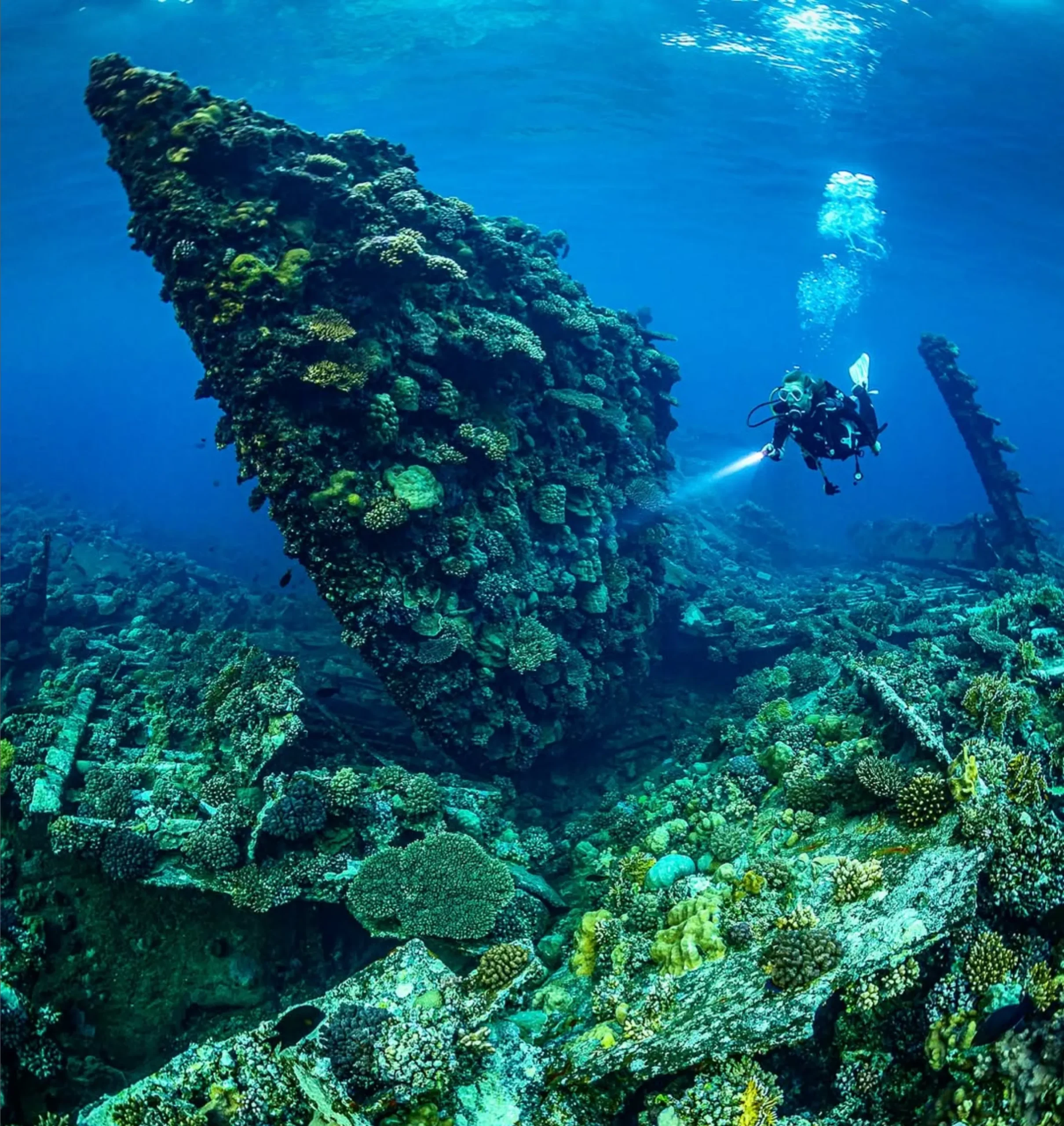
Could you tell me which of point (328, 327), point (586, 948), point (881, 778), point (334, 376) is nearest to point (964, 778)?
point (881, 778)

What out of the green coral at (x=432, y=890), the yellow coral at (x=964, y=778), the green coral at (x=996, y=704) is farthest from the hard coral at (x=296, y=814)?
the green coral at (x=996, y=704)

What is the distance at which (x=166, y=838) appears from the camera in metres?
7.36

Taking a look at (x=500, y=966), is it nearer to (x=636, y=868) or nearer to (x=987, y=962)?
(x=636, y=868)

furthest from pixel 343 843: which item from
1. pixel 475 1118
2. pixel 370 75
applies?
pixel 370 75

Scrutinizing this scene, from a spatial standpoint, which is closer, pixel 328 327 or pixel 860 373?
pixel 860 373

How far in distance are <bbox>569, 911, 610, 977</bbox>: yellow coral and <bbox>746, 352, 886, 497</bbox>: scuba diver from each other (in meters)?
5.61

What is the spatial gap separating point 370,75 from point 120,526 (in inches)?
1074

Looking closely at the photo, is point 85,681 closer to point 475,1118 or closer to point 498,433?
point 498,433

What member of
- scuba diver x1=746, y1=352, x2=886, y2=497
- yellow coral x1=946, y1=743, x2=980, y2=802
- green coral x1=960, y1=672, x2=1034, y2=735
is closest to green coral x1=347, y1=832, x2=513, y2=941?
yellow coral x1=946, y1=743, x2=980, y2=802

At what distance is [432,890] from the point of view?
22.3 ft

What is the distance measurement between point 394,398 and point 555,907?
751 cm

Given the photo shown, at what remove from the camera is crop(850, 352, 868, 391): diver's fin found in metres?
8.41

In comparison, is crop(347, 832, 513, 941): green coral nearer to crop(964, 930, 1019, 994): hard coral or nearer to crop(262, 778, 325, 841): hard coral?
crop(262, 778, 325, 841): hard coral

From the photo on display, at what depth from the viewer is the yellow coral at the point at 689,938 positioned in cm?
513
